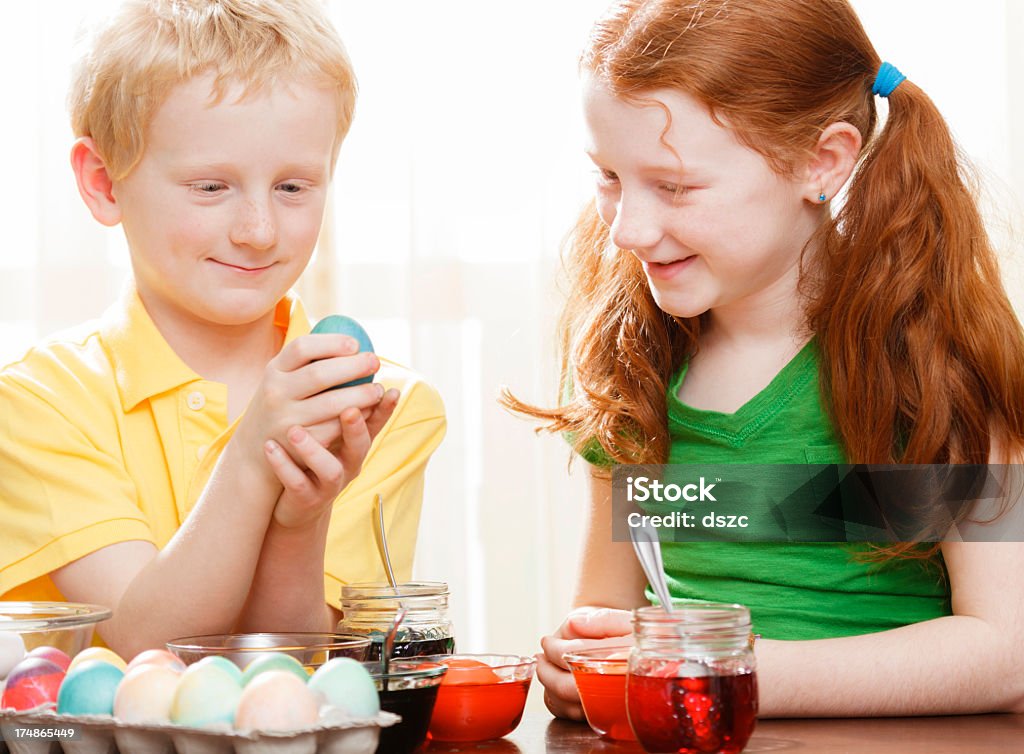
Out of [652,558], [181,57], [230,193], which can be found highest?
[181,57]

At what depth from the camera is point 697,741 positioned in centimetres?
71

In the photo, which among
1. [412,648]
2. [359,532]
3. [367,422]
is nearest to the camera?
[412,648]

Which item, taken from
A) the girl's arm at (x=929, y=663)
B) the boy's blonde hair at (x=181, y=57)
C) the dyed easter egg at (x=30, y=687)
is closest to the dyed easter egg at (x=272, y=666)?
the dyed easter egg at (x=30, y=687)

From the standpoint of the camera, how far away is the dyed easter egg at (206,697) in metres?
0.66

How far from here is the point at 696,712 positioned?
2.34 feet

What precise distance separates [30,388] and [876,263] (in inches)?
32.8

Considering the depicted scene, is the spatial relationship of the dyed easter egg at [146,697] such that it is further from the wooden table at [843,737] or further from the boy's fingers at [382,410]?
the boy's fingers at [382,410]

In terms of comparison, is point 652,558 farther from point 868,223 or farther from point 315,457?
point 868,223

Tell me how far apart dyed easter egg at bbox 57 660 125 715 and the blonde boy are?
29cm

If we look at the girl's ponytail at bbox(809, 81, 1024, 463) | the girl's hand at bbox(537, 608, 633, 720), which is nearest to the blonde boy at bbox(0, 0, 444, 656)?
the girl's hand at bbox(537, 608, 633, 720)

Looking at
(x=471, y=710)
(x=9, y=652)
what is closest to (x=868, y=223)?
(x=471, y=710)

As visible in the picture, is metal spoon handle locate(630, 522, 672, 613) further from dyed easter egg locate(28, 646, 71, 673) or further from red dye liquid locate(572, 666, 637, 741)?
dyed easter egg locate(28, 646, 71, 673)

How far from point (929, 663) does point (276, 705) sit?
567 millimetres

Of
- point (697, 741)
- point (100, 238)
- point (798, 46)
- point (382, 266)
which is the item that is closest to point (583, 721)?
point (697, 741)
